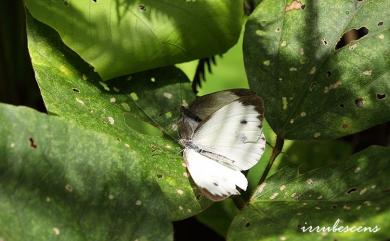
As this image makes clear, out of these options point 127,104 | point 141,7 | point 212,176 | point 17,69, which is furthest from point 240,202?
point 17,69

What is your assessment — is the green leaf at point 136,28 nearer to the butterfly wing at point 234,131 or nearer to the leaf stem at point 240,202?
the butterfly wing at point 234,131

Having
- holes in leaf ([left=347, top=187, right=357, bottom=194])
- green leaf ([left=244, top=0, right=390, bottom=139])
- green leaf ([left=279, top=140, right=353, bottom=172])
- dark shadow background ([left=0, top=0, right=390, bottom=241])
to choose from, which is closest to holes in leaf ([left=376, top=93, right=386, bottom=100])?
green leaf ([left=244, top=0, right=390, bottom=139])

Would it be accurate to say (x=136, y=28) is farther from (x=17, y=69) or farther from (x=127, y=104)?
(x=17, y=69)

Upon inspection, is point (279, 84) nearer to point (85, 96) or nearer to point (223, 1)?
point (223, 1)

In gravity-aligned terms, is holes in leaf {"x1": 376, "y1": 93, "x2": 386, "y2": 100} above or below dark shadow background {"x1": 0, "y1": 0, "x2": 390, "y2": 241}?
above

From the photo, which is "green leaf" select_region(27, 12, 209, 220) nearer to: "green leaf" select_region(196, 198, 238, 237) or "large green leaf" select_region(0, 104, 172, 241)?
"large green leaf" select_region(0, 104, 172, 241)

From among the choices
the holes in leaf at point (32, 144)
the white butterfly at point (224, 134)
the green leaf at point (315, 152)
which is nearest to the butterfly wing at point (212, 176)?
the white butterfly at point (224, 134)
